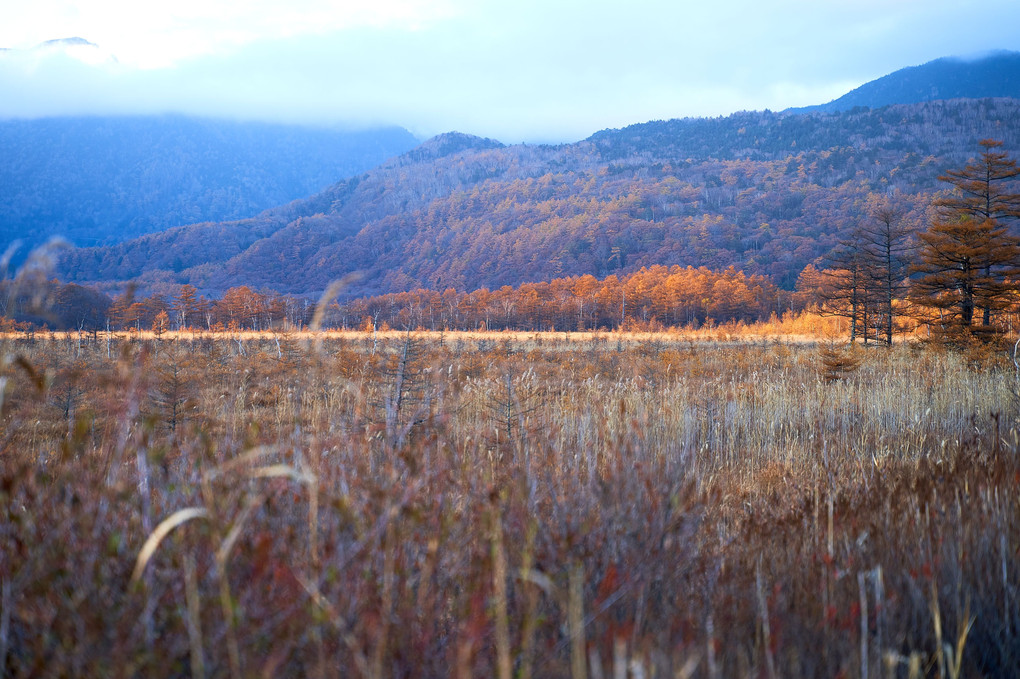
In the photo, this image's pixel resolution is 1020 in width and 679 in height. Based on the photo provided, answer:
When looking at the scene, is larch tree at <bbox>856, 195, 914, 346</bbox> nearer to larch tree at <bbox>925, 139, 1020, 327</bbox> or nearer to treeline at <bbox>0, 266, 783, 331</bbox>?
larch tree at <bbox>925, 139, 1020, 327</bbox>

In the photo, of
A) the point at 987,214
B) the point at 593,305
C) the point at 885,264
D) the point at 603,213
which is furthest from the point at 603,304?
the point at 603,213

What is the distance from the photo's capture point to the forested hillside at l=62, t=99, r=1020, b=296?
93.3m

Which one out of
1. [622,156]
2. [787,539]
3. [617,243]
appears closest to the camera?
[787,539]

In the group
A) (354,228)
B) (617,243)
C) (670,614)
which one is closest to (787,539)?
(670,614)

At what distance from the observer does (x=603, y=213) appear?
106 m

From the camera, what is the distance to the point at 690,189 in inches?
4405

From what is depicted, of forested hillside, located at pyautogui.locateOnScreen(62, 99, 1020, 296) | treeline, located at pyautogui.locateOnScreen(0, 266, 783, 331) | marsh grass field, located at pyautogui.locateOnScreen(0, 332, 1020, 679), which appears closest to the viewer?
marsh grass field, located at pyautogui.locateOnScreen(0, 332, 1020, 679)

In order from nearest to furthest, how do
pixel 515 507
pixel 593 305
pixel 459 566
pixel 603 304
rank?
1. pixel 459 566
2. pixel 515 507
3. pixel 593 305
4. pixel 603 304

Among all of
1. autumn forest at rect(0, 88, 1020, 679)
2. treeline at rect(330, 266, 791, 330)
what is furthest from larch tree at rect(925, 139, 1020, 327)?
treeline at rect(330, 266, 791, 330)

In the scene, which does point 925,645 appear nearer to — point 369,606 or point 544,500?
point 544,500

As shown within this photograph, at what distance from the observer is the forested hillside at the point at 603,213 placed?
93.3m

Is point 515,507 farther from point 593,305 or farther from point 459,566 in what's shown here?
point 593,305

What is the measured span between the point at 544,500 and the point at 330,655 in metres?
1.53

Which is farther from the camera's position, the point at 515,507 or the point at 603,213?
the point at 603,213
